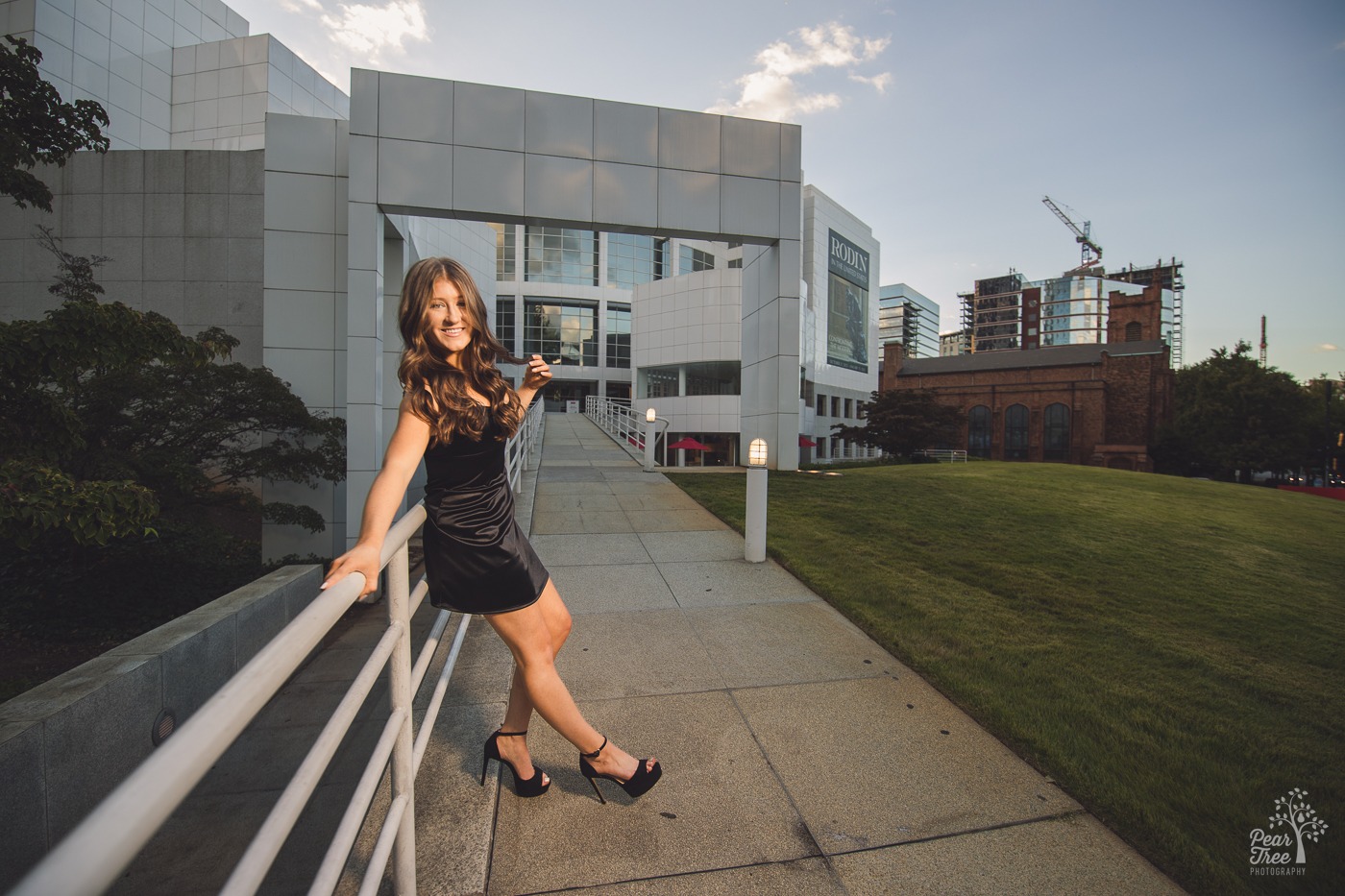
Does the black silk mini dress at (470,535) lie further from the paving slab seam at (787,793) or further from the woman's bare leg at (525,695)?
the paving slab seam at (787,793)

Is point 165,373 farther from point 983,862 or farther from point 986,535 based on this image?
point 986,535

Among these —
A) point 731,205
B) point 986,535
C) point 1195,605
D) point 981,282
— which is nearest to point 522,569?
point 1195,605

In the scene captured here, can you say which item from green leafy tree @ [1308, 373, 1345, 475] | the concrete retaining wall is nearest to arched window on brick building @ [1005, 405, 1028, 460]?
green leafy tree @ [1308, 373, 1345, 475]

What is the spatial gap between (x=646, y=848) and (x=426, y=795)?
1.00 meters

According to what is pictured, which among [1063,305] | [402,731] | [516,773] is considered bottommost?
[516,773]

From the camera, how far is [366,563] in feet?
5.26

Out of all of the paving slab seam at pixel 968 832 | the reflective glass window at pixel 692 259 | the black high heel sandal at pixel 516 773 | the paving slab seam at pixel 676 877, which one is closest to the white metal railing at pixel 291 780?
the black high heel sandal at pixel 516 773

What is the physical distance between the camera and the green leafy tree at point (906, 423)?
111ft

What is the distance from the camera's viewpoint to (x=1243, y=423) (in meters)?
38.0

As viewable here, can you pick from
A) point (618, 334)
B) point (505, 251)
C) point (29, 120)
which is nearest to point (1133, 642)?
point (29, 120)

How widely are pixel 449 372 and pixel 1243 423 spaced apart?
52251 millimetres

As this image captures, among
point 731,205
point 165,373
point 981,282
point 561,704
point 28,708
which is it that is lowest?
point 28,708

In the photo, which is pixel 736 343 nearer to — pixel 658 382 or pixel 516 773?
pixel 658 382

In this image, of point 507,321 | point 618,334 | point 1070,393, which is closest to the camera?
point 507,321
